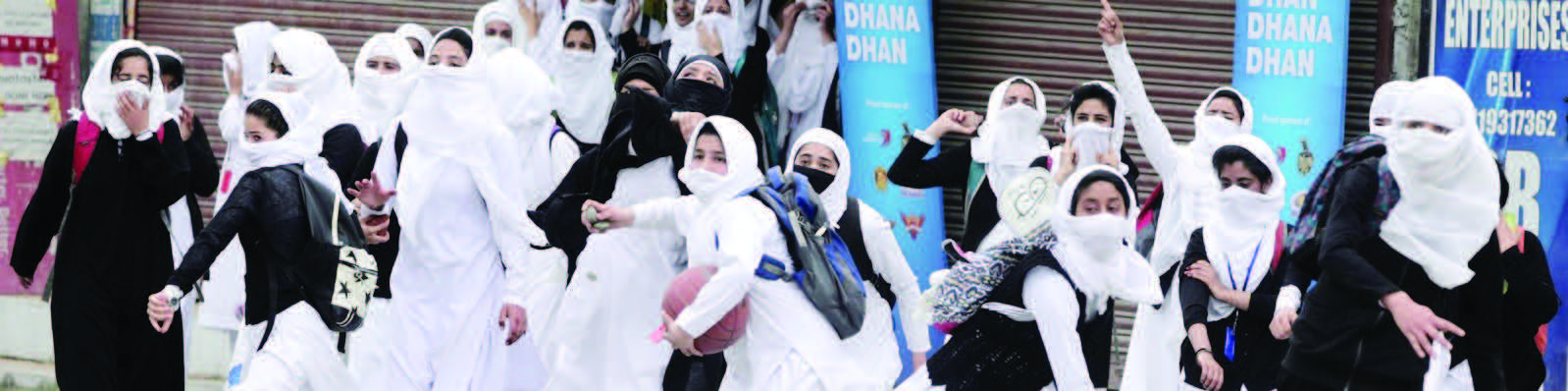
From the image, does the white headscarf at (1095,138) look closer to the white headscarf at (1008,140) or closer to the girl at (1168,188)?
the girl at (1168,188)

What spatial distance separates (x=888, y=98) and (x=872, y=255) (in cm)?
310

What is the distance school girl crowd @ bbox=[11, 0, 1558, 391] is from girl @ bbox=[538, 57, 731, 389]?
A: 0.01m

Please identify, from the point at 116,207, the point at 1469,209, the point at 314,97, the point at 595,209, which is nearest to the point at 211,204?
the point at 314,97

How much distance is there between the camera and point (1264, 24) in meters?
10.8

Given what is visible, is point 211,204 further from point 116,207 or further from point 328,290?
point 328,290

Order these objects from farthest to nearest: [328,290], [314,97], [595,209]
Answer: [314,97], [328,290], [595,209]

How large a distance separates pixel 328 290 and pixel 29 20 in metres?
5.18

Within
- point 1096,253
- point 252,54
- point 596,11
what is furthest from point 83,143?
point 1096,253

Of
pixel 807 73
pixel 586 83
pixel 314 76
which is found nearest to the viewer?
pixel 314 76

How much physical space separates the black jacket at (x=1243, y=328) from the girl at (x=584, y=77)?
10.6ft

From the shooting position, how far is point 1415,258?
21.6 ft

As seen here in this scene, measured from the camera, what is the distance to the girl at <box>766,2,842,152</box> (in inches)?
448

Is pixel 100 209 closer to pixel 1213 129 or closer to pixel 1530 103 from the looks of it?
pixel 1213 129

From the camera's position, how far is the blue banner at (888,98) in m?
11.3
